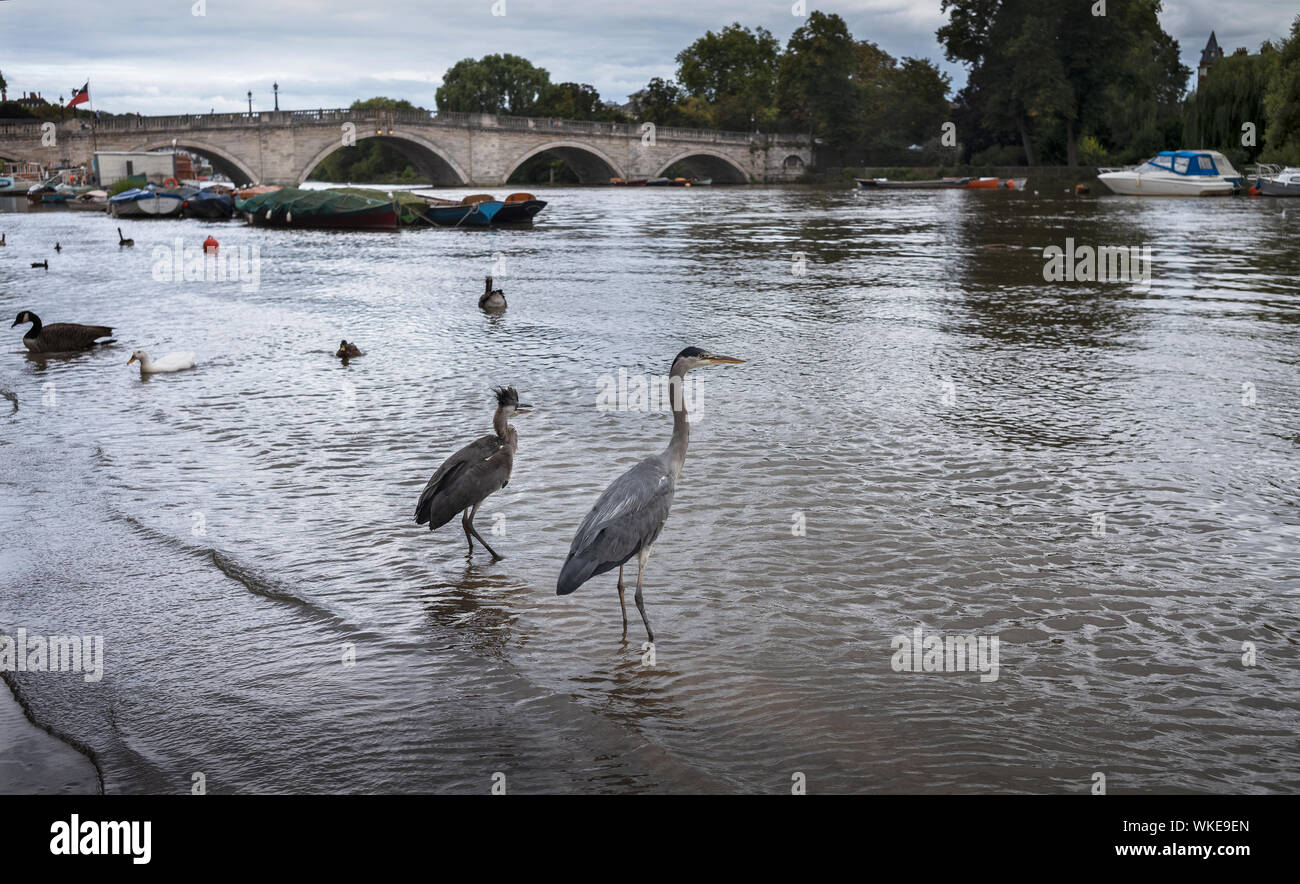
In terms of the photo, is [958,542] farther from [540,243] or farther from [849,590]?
[540,243]

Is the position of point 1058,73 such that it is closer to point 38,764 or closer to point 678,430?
point 678,430

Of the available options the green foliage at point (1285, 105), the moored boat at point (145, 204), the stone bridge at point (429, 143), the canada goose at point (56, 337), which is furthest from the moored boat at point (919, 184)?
the canada goose at point (56, 337)

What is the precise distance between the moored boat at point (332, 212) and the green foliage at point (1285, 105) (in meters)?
42.4

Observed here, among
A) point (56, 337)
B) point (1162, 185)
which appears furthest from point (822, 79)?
point (56, 337)

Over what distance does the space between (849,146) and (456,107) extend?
51809 millimetres

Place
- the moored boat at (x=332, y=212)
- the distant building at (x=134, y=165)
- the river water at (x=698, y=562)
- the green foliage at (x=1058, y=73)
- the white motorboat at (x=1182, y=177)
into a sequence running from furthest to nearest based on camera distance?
the green foliage at (x=1058, y=73) < the distant building at (x=134, y=165) < the white motorboat at (x=1182, y=177) < the moored boat at (x=332, y=212) < the river water at (x=698, y=562)

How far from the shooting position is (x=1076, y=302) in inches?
734

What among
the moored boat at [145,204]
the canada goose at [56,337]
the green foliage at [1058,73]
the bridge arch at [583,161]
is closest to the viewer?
the canada goose at [56,337]

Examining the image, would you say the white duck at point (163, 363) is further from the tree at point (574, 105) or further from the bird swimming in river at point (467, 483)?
the tree at point (574, 105)

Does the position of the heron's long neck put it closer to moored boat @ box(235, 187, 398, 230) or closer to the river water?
the river water

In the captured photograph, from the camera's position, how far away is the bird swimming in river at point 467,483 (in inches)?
267

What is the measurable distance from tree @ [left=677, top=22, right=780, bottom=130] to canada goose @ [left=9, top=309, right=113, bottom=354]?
117 metres

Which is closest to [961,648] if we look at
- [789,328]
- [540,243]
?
[789,328]

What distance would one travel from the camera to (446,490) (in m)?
6.77
